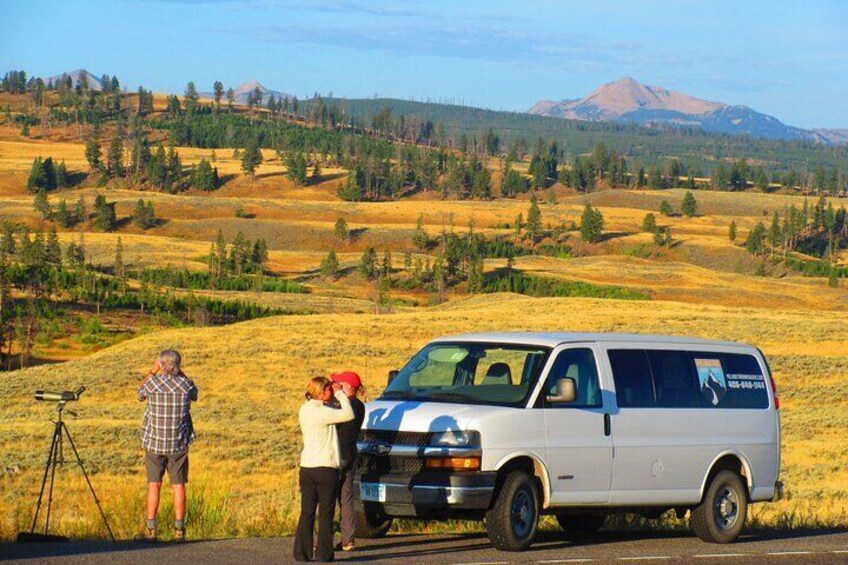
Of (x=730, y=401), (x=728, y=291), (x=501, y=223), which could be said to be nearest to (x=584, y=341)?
(x=730, y=401)

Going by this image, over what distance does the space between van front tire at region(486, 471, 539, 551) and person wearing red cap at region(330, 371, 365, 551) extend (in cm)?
124

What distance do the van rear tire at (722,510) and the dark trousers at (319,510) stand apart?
179 inches

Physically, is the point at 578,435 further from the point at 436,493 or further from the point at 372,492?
the point at 372,492

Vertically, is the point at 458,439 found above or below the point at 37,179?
above

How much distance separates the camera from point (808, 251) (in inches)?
6983

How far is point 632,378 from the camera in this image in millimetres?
14406

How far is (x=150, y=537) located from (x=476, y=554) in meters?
3.05

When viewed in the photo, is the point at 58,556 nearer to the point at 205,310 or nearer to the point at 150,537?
the point at 150,537

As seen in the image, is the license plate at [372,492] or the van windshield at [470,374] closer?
the license plate at [372,492]

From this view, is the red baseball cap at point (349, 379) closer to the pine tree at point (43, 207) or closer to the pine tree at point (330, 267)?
the pine tree at point (330, 267)

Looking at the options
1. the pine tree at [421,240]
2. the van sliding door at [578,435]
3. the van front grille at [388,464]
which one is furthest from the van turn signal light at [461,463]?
the pine tree at [421,240]

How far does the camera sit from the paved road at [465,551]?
11.9 metres

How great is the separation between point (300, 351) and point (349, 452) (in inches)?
1882

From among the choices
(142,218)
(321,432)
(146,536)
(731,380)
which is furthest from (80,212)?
(321,432)
